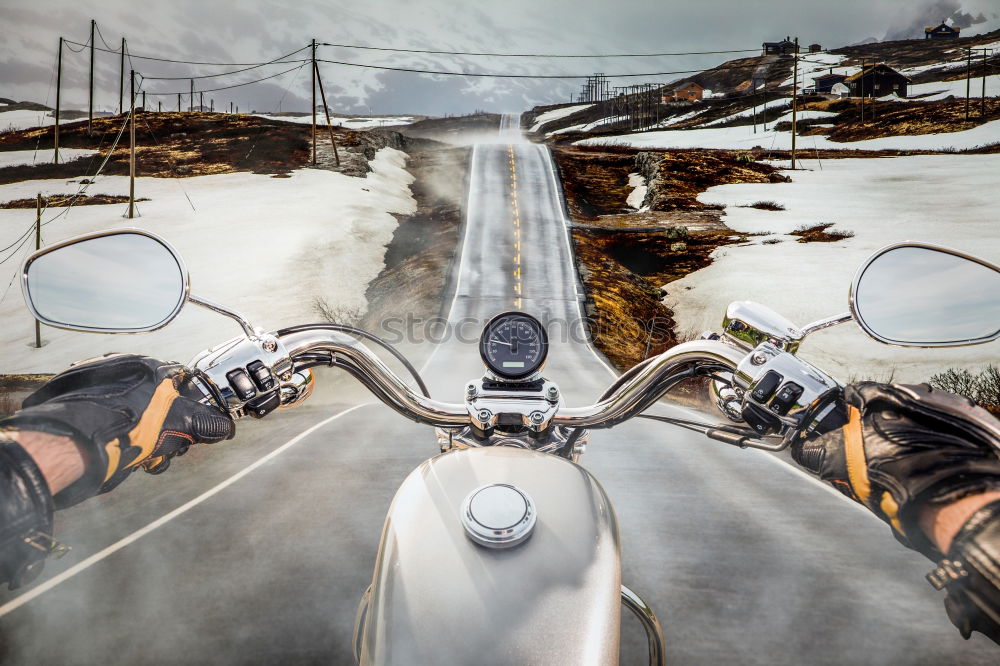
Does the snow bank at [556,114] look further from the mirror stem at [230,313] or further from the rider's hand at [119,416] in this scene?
the rider's hand at [119,416]

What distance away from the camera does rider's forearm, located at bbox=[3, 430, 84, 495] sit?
1.00m

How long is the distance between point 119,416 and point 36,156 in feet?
121

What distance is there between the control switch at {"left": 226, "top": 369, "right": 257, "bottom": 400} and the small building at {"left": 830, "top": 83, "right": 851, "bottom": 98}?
78.0 meters

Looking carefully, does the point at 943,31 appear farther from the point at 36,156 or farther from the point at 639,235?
the point at 36,156

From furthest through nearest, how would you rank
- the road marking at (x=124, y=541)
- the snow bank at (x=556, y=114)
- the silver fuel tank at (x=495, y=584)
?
the snow bank at (x=556, y=114) → the road marking at (x=124, y=541) → the silver fuel tank at (x=495, y=584)

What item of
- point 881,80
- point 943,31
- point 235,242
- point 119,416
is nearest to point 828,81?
point 881,80

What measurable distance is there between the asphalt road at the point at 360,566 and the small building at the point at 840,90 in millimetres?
75000

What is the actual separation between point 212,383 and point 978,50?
231 ft

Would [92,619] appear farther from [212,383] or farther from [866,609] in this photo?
[866,609]

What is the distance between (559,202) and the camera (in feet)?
103

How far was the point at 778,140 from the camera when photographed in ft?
131

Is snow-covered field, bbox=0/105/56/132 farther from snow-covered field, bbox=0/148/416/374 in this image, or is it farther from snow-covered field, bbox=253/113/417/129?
snow-covered field, bbox=253/113/417/129

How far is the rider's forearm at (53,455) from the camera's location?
3.29ft

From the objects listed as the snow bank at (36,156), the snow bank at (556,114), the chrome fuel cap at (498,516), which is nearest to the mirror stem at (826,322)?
the chrome fuel cap at (498,516)
